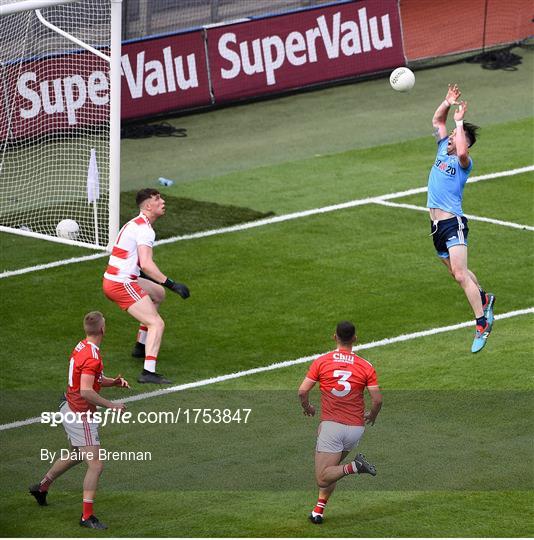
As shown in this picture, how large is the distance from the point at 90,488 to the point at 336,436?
7.69 feet

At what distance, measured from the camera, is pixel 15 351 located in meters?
18.9

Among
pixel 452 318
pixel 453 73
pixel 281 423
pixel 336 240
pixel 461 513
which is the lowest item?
pixel 461 513

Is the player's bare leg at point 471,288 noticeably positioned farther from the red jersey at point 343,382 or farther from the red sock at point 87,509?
the red sock at point 87,509

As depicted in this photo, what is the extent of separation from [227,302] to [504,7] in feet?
53.4

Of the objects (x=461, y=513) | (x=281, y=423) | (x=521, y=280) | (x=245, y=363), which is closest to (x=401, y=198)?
(x=521, y=280)

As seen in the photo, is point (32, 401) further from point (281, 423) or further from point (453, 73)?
point (453, 73)

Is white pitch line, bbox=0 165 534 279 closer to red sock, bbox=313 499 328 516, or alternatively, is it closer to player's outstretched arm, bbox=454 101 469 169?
player's outstretched arm, bbox=454 101 469 169

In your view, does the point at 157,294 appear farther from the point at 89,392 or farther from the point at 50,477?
the point at 89,392

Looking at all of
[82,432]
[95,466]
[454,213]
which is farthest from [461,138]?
[95,466]

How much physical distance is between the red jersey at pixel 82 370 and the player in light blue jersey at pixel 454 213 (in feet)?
16.5

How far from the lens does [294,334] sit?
19.6m

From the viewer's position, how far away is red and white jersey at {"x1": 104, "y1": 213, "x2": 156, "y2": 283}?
691 inches

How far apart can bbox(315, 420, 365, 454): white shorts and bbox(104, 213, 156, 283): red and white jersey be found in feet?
14.9

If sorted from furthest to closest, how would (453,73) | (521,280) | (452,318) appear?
1. (453,73)
2. (521,280)
3. (452,318)
